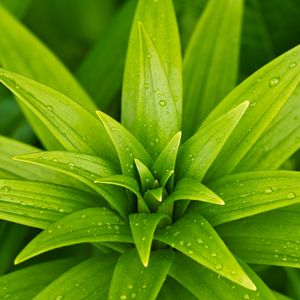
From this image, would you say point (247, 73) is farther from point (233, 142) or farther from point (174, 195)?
point (174, 195)

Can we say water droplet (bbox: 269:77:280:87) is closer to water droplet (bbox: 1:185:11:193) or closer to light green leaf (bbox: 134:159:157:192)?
light green leaf (bbox: 134:159:157:192)

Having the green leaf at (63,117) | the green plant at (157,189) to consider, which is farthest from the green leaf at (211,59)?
the green leaf at (63,117)

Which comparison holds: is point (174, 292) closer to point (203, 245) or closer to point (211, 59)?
point (203, 245)

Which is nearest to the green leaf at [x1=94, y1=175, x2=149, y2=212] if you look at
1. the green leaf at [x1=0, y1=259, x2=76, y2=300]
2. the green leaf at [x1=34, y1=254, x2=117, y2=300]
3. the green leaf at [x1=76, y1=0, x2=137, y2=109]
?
the green leaf at [x1=34, y1=254, x2=117, y2=300]

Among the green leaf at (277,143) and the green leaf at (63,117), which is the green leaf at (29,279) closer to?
the green leaf at (63,117)

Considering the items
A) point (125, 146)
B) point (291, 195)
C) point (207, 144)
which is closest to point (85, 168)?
point (125, 146)

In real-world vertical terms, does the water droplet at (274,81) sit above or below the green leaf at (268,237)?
above
